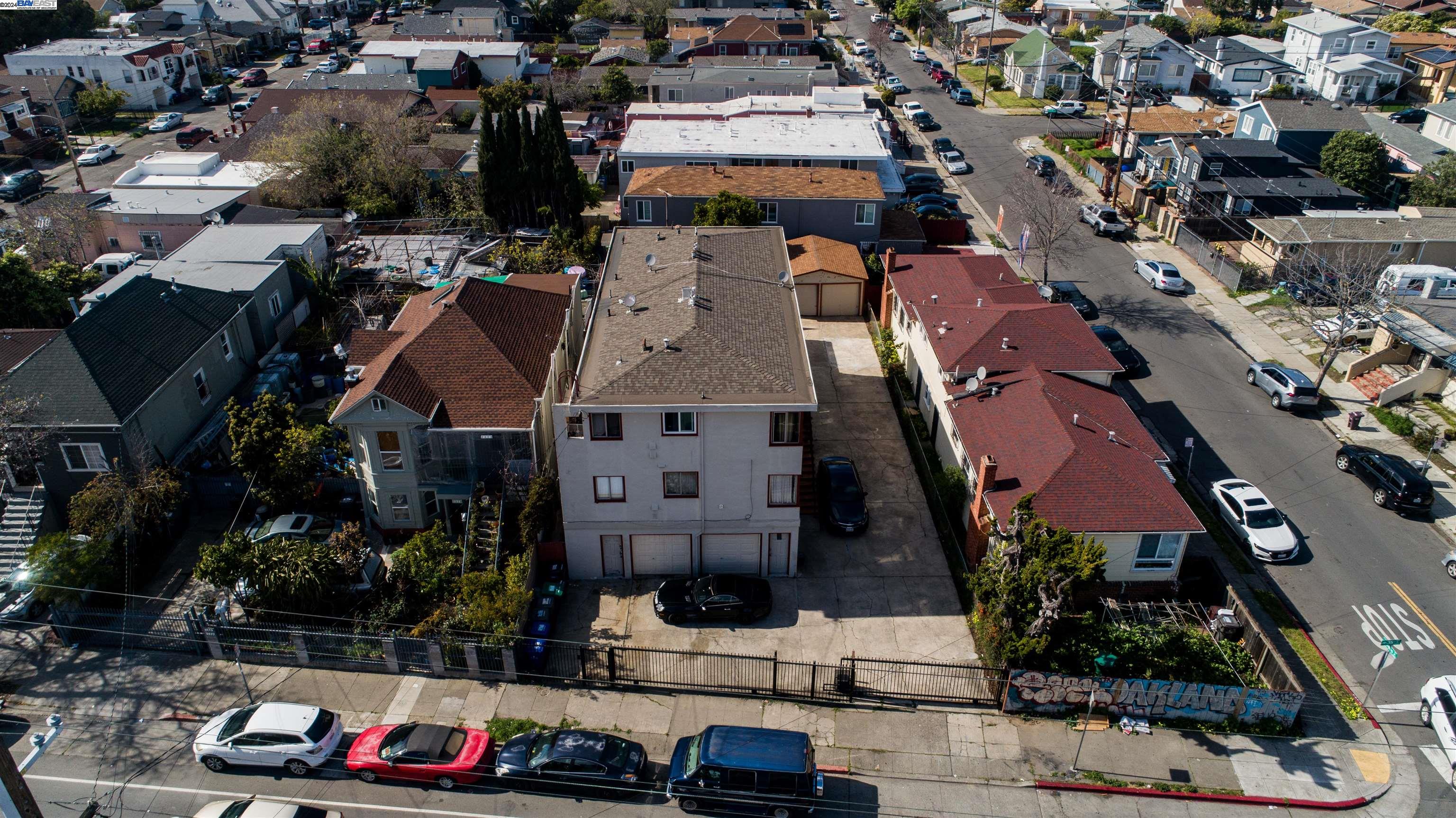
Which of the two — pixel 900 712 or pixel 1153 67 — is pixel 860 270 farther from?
pixel 1153 67

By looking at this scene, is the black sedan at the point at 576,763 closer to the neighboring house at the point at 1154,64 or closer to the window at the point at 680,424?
the window at the point at 680,424

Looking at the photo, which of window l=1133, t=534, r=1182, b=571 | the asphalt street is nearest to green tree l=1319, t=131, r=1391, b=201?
the asphalt street

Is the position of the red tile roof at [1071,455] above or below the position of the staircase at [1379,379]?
above

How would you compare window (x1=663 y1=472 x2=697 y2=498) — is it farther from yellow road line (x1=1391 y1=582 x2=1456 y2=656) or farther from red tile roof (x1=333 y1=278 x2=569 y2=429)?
yellow road line (x1=1391 y1=582 x2=1456 y2=656)

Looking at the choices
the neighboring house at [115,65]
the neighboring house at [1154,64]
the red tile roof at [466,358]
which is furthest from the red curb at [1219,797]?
the neighboring house at [115,65]

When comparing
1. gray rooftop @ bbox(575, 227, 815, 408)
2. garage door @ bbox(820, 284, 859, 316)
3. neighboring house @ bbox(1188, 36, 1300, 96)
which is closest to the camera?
gray rooftop @ bbox(575, 227, 815, 408)

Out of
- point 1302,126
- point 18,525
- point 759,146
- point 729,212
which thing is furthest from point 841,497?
point 1302,126

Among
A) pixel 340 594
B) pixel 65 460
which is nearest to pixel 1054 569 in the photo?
pixel 340 594
